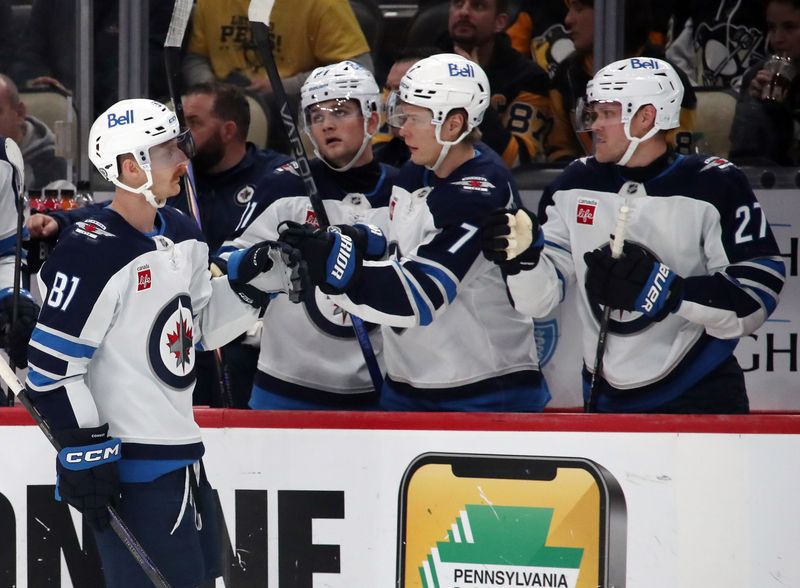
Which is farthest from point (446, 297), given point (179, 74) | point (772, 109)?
point (772, 109)

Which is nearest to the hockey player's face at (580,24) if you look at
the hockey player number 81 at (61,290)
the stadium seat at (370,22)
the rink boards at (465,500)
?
the stadium seat at (370,22)

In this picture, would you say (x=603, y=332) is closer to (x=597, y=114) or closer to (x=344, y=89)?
(x=597, y=114)

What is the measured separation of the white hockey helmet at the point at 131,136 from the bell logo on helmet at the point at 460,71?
76cm

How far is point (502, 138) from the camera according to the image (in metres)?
4.02

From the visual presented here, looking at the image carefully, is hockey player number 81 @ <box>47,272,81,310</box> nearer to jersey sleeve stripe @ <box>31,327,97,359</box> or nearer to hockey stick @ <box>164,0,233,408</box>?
jersey sleeve stripe @ <box>31,327,97,359</box>

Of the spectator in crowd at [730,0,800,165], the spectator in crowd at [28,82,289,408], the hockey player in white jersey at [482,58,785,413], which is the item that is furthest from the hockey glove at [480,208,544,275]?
the spectator in crowd at [730,0,800,165]

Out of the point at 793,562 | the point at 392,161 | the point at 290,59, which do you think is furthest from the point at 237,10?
the point at 793,562

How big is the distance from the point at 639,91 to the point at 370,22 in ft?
4.35

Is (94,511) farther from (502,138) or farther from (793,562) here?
(502,138)

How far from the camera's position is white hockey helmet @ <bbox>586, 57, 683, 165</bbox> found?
3115mm

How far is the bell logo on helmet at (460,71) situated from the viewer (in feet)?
10.2

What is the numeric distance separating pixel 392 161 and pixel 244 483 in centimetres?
113

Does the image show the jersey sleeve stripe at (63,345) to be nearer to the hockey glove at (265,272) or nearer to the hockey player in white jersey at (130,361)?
the hockey player in white jersey at (130,361)

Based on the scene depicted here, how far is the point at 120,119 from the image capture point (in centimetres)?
262
